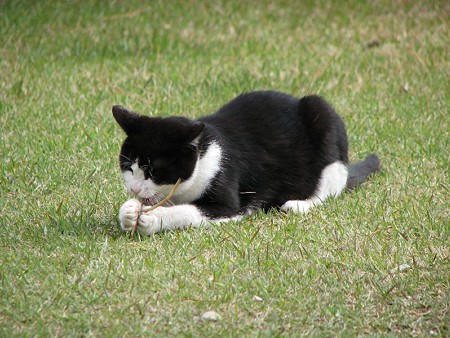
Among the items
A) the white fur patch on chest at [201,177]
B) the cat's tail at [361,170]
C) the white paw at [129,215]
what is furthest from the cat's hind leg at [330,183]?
the white paw at [129,215]

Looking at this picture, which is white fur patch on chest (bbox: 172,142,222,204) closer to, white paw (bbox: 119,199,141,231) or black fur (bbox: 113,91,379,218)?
black fur (bbox: 113,91,379,218)

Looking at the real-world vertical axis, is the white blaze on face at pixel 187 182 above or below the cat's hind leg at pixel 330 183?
above

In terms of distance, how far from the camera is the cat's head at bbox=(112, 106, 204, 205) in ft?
13.8

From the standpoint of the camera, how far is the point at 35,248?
13.6 feet

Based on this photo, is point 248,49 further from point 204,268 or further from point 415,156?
point 204,268

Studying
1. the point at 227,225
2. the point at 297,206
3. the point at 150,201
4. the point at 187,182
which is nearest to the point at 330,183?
the point at 297,206

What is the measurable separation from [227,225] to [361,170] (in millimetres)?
1266

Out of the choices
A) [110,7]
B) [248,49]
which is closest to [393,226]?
[248,49]

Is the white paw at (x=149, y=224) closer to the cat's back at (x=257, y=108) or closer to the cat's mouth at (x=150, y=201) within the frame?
the cat's mouth at (x=150, y=201)

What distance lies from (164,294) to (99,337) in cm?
44

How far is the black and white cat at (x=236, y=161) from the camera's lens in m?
4.23

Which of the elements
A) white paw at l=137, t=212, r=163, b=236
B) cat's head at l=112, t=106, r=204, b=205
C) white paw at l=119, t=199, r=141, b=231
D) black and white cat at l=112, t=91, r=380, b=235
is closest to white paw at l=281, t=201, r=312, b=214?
black and white cat at l=112, t=91, r=380, b=235

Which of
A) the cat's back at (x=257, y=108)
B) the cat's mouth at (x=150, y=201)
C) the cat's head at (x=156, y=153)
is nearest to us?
the cat's head at (x=156, y=153)

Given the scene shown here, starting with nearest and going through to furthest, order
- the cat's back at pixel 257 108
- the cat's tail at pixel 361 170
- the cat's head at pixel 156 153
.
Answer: the cat's head at pixel 156 153
the cat's back at pixel 257 108
the cat's tail at pixel 361 170
